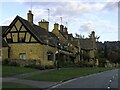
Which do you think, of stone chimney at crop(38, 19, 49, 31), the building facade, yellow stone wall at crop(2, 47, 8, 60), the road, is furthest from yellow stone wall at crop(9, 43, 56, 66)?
the road

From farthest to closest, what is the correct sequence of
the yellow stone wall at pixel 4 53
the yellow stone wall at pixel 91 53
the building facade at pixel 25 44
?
the yellow stone wall at pixel 91 53
the building facade at pixel 25 44
the yellow stone wall at pixel 4 53

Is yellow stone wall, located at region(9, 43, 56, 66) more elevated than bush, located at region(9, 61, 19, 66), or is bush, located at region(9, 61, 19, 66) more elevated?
yellow stone wall, located at region(9, 43, 56, 66)

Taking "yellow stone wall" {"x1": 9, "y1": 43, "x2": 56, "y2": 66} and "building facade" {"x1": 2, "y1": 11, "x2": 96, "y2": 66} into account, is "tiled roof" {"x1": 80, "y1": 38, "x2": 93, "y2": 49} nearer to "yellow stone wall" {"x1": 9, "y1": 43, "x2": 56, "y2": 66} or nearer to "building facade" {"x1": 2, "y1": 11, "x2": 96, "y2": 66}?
"building facade" {"x1": 2, "y1": 11, "x2": 96, "y2": 66}

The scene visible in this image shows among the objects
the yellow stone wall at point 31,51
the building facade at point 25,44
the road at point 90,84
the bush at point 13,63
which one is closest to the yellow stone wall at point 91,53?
the building facade at point 25,44

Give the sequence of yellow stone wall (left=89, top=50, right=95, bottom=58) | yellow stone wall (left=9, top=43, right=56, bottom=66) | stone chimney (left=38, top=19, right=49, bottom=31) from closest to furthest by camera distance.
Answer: yellow stone wall (left=9, top=43, right=56, bottom=66) → stone chimney (left=38, top=19, right=49, bottom=31) → yellow stone wall (left=89, top=50, right=95, bottom=58)

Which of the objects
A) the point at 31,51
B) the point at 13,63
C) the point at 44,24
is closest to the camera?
the point at 13,63

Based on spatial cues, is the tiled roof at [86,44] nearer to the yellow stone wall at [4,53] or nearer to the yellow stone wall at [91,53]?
the yellow stone wall at [91,53]

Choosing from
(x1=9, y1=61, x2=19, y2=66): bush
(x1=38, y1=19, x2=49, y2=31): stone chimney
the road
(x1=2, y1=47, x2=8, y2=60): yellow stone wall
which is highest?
(x1=38, y1=19, x2=49, y2=31): stone chimney

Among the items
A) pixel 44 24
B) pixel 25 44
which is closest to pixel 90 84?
pixel 25 44

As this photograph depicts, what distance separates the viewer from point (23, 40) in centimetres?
7031

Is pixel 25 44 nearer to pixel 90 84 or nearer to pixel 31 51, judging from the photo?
pixel 31 51

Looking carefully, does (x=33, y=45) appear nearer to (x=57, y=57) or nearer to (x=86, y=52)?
(x=57, y=57)

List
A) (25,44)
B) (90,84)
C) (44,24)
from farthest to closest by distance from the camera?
(44,24), (25,44), (90,84)

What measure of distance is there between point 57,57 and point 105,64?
51920 mm
